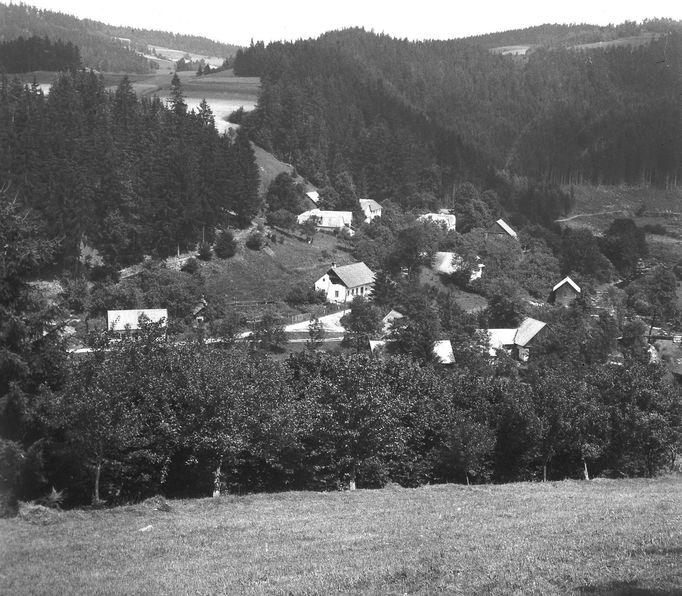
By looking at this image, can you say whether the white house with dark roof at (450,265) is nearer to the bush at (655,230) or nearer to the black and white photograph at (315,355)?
the black and white photograph at (315,355)

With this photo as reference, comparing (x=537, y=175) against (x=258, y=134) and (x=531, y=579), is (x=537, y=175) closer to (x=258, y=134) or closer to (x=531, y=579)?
(x=258, y=134)

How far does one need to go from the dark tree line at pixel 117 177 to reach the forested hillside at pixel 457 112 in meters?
22.6

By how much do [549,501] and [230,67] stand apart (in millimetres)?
149097

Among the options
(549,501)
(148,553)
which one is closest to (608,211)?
(549,501)

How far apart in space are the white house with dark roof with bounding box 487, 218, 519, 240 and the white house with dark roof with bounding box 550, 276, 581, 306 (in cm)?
1475

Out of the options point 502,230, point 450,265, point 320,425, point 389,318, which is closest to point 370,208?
point 502,230

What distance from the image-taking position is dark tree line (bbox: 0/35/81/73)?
5221 inches

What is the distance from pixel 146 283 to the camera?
56031 millimetres

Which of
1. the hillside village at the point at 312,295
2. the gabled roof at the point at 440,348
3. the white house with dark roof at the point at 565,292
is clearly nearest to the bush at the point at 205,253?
the hillside village at the point at 312,295

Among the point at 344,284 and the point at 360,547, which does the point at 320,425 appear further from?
the point at 344,284

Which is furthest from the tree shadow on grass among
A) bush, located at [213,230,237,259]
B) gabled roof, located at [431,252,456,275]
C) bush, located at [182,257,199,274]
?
gabled roof, located at [431,252,456,275]

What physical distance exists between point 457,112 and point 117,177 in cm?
10612

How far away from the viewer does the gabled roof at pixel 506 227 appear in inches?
3507

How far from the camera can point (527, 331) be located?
195 feet
